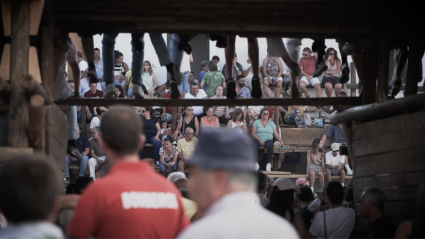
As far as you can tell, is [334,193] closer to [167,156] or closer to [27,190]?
[27,190]

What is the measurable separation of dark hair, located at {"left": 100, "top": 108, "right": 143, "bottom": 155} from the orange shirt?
0.16 meters

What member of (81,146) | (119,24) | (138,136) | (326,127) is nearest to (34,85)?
(119,24)

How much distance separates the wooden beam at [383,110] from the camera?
7.18m

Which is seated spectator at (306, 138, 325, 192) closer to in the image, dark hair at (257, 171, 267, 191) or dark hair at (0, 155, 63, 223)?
dark hair at (257, 171, 267, 191)

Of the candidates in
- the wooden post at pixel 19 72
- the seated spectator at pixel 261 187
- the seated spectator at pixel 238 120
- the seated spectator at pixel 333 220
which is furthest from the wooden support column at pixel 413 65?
the seated spectator at pixel 238 120

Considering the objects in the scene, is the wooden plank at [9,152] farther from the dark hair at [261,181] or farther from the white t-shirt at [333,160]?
the white t-shirt at [333,160]

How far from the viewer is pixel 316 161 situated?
1767 cm

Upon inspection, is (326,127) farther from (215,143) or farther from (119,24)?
(215,143)

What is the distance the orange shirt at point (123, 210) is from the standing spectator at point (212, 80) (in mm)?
14331

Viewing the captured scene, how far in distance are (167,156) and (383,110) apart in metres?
8.37

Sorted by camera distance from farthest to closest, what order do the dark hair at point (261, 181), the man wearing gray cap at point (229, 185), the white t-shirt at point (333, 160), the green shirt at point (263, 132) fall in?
the white t-shirt at point (333, 160) → the green shirt at point (263, 132) → the dark hair at point (261, 181) → the man wearing gray cap at point (229, 185)

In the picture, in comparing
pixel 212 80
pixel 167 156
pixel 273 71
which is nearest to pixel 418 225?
pixel 167 156

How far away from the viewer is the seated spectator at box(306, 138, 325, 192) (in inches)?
685

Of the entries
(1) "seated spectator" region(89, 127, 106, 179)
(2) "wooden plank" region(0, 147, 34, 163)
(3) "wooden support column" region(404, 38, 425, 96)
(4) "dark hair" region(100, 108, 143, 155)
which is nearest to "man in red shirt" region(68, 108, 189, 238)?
(4) "dark hair" region(100, 108, 143, 155)
